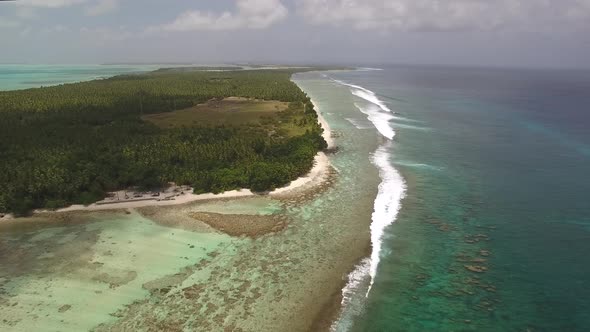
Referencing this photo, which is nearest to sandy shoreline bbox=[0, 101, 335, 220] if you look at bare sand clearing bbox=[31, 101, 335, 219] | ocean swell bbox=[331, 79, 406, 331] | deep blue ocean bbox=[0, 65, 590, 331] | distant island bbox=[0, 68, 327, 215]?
bare sand clearing bbox=[31, 101, 335, 219]

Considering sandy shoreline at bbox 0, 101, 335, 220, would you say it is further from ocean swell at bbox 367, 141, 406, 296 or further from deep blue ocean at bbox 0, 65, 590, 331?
ocean swell at bbox 367, 141, 406, 296

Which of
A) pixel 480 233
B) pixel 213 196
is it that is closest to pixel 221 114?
pixel 213 196

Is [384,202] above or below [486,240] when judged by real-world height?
above

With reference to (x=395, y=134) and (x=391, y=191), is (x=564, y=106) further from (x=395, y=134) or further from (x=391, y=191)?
(x=391, y=191)

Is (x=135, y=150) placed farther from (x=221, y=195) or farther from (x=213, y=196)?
(x=221, y=195)

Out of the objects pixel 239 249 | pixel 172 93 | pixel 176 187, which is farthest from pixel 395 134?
pixel 172 93

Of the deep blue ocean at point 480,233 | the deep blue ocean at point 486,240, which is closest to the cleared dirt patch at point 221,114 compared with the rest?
the deep blue ocean at point 480,233
